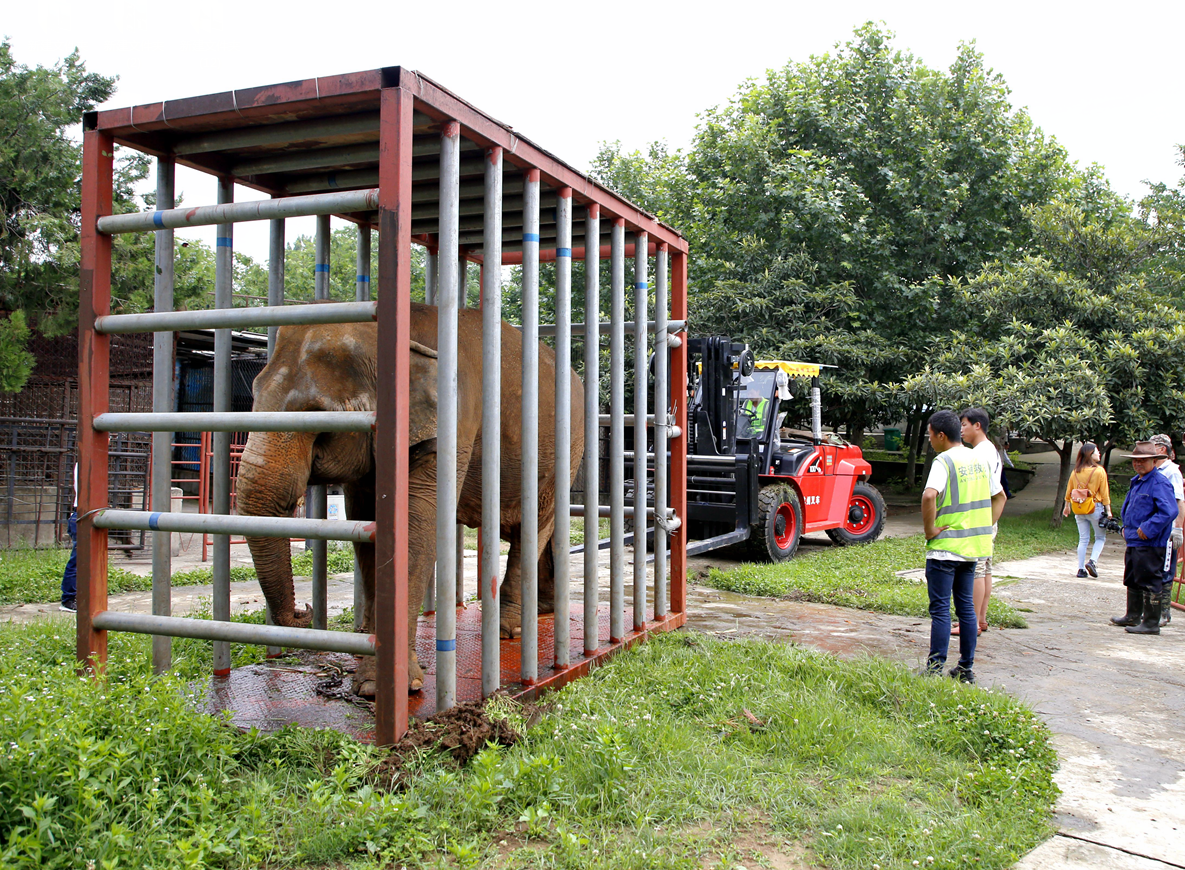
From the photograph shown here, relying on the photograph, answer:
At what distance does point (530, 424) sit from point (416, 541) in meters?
0.78

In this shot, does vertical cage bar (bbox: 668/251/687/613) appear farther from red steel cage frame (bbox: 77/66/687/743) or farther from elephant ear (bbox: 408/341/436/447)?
elephant ear (bbox: 408/341/436/447)

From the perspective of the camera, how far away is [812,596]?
893 centimetres

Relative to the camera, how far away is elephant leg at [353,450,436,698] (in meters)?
4.32

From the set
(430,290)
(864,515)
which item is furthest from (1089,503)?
(430,290)

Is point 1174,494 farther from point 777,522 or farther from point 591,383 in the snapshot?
point 591,383

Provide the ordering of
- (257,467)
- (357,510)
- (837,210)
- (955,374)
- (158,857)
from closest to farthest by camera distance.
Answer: (158,857)
(257,467)
(357,510)
(955,374)
(837,210)

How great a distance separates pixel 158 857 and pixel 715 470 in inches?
361

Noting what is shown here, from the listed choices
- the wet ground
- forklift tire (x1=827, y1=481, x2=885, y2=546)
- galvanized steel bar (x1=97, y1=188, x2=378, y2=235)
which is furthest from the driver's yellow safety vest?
forklift tire (x1=827, y1=481, x2=885, y2=546)

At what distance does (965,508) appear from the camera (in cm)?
562

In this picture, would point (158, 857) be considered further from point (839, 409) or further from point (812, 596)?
point (839, 409)

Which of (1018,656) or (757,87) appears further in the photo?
(757,87)

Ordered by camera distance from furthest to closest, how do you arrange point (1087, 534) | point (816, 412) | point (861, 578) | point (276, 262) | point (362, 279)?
point (816, 412), point (1087, 534), point (861, 578), point (362, 279), point (276, 262)

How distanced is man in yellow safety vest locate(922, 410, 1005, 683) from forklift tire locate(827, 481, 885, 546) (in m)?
8.39

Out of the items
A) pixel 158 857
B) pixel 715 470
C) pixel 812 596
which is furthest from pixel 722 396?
pixel 158 857
